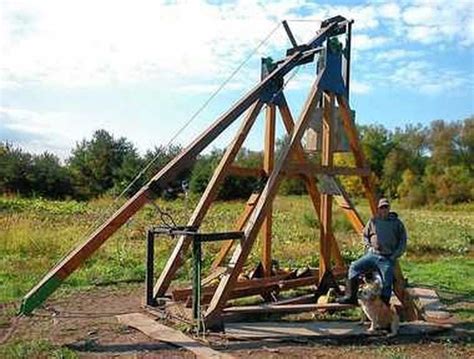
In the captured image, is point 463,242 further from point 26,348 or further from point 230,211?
point 26,348

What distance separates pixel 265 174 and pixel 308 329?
2492mm

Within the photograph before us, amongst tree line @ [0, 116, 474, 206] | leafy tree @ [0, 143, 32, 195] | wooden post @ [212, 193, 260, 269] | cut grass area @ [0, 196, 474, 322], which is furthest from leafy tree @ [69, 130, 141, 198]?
wooden post @ [212, 193, 260, 269]

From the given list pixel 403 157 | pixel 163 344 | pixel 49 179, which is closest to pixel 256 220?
pixel 163 344

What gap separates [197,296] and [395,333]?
2.27m

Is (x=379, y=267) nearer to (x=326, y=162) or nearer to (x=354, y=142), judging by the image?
(x=326, y=162)

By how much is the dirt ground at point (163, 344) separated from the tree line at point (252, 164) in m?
20.7

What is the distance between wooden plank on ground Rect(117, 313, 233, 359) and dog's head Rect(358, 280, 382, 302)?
189 cm

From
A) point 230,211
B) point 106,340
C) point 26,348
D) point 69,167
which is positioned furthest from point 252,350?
point 69,167

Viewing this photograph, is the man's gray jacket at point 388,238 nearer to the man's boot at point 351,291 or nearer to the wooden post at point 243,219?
the man's boot at point 351,291

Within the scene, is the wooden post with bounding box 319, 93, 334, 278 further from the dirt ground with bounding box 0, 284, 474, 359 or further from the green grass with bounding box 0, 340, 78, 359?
the green grass with bounding box 0, 340, 78, 359

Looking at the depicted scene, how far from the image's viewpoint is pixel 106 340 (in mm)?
6434

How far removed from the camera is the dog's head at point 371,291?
272 inches

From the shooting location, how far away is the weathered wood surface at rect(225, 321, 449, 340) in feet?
21.9

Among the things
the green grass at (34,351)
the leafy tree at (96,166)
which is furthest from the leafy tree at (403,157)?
the green grass at (34,351)
